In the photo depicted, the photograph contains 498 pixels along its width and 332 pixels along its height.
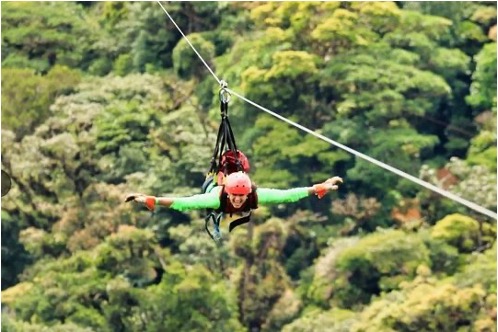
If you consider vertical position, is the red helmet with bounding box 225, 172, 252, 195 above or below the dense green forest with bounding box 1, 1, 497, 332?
above

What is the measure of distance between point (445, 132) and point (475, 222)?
204 inches

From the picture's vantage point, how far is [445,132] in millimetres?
28359

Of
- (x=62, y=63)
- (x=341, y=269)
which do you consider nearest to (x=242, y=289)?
(x=341, y=269)

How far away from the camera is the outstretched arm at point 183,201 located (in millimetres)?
6547

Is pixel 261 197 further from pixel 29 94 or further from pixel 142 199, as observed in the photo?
pixel 29 94

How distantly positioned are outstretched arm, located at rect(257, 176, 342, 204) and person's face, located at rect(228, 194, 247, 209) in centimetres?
8

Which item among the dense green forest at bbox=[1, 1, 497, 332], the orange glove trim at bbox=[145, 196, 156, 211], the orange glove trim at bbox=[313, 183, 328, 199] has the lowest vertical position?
the dense green forest at bbox=[1, 1, 497, 332]

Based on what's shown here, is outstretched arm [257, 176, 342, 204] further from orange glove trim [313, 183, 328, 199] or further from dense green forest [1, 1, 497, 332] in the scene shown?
dense green forest [1, 1, 497, 332]

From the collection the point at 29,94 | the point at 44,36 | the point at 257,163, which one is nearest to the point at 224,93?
the point at 257,163

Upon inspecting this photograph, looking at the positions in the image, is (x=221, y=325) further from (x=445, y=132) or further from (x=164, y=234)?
(x=445, y=132)

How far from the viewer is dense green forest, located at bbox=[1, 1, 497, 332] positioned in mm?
22047

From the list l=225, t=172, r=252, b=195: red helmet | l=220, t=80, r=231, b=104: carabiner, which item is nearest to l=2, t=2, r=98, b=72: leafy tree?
l=220, t=80, r=231, b=104: carabiner

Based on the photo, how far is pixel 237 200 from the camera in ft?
22.7

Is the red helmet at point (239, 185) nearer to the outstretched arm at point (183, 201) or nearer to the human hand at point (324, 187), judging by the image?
the outstretched arm at point (183, 201)
